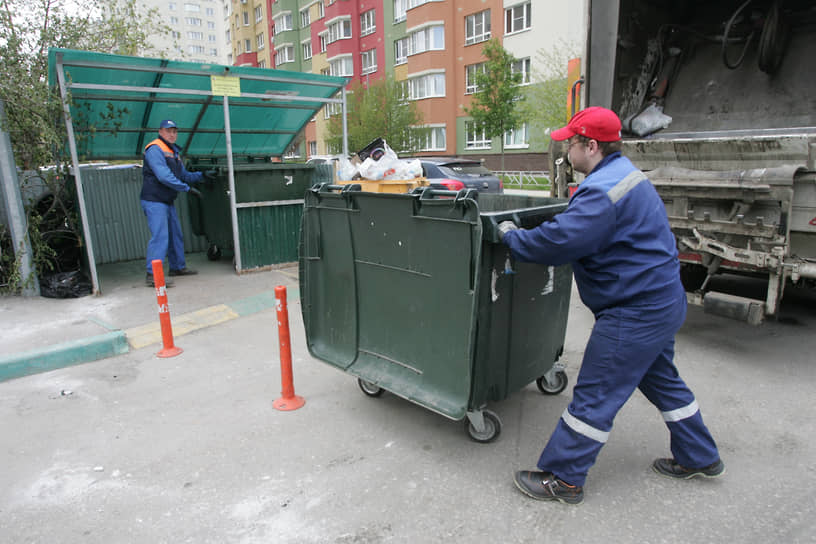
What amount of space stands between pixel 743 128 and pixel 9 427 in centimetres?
660

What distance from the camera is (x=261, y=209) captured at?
673cm

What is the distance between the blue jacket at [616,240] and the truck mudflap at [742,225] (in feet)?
5.91

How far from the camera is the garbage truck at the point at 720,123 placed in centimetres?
378

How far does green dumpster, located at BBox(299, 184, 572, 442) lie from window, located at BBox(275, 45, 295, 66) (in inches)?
1737

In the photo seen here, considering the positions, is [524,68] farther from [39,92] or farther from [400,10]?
[39,92]

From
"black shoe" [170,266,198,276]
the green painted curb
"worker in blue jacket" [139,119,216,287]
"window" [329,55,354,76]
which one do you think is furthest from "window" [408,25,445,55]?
the green painted curb

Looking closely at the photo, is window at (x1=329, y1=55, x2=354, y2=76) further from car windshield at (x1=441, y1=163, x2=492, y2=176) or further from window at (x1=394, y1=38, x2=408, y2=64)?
car windshield at (x1=441, y1=163, x2=492, y2=176)

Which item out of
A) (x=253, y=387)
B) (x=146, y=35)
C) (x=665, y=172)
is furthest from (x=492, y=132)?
(x=253, y=387)

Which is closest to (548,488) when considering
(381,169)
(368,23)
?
(381,169)

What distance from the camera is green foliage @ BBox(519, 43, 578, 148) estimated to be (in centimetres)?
2139

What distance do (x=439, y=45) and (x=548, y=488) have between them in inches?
1117

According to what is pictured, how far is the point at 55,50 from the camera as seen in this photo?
5082 millimetres

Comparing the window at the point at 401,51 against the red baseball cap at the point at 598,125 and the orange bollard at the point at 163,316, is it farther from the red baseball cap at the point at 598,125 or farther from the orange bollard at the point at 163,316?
the red baseball cap at the point at 598,125

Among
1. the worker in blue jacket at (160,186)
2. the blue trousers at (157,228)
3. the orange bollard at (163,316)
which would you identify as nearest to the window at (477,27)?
the worker in blue jacket at (160,186)
